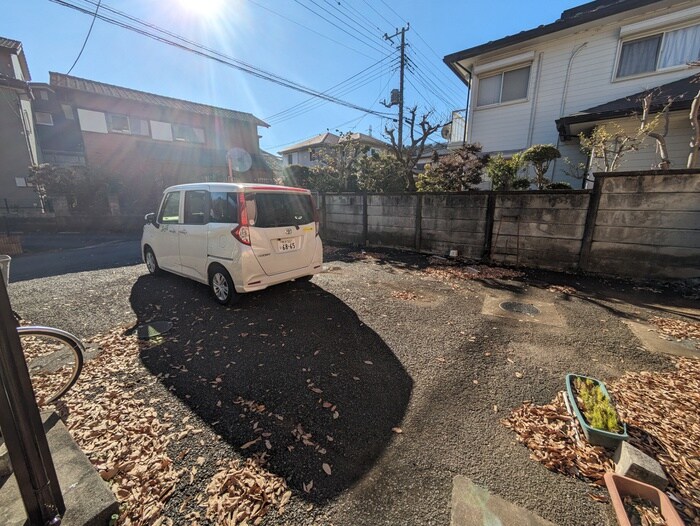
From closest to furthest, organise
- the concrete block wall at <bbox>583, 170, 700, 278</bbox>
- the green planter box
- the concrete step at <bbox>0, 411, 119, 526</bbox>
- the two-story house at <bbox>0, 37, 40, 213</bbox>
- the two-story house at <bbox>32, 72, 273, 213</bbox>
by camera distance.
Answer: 1. the concrete step at <bbox>0, 411, 119, 526</bbox>
2. the green planter box
3. the concrete block wall at <bbox>583, 170, 700, 278</bbox>
4. the two-story house at <bbox>32, 72, 273, 213</bbox>
5. the two-story house at <bbox>0, 37, 40, 213</bbox>

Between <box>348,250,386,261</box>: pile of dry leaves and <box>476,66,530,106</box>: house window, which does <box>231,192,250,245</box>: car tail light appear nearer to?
<box>348,250,386,261</box>: pile of dry leaves

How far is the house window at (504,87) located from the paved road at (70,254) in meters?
13.2

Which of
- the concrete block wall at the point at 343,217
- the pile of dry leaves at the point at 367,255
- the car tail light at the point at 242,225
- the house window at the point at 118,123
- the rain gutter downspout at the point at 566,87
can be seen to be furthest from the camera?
the house window at the point at 118,123

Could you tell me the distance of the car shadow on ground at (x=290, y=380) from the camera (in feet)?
6.39

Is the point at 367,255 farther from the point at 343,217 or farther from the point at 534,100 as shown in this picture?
the point at 534,100

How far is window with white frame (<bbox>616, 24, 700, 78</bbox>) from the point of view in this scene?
8.09 meters

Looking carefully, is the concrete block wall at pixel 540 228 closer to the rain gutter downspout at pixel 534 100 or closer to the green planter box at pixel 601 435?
the green planter box at pixel 601 435

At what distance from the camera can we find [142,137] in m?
17.3

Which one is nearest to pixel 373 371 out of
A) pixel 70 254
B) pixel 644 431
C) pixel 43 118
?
pixel 644 431

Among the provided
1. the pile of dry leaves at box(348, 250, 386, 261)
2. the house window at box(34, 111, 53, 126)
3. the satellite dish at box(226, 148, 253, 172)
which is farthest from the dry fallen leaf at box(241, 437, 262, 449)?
the house window at box(34, 111, 53, 126)

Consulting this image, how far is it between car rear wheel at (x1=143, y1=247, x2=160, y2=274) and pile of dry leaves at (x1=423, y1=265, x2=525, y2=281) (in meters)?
5.67

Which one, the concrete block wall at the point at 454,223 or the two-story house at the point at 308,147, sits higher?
the two-story house at the point at 308,147

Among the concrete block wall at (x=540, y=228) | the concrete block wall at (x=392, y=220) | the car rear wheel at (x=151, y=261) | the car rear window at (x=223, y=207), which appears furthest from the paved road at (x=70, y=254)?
the concrete block wall at (x=540, y=228)

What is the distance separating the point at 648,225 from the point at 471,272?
2.98 metres
